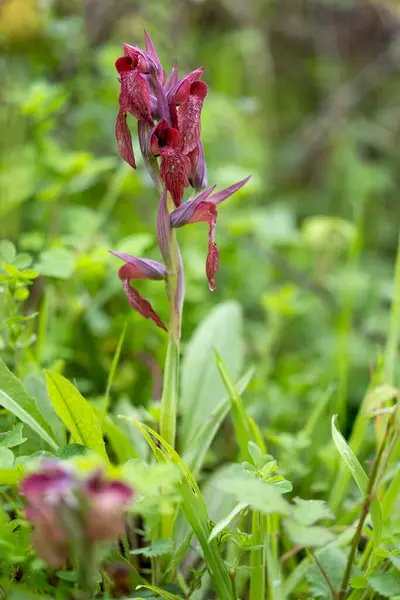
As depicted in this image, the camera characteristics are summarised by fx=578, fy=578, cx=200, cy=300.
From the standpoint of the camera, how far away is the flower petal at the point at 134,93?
2.65ft

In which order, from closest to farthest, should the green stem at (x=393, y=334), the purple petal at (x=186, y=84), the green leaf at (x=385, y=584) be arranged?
the green leaf at (x=385, y=584) < the purple petal at (x=186, y=84) < the green stem at (x=393, y=334)

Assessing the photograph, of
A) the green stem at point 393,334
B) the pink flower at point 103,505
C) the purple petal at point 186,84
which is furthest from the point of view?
the green stem at point 393,334

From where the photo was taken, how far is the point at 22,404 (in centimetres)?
92

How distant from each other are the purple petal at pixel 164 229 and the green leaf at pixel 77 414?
0.80 ft

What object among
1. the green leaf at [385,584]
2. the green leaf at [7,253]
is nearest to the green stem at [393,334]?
the green leaf at [385,584]

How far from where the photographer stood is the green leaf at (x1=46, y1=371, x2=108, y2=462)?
832 mm

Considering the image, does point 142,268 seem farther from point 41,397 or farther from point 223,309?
point 223,309

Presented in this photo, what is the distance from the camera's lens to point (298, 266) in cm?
250

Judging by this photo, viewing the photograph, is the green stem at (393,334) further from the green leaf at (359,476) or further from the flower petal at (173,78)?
the flower petal at (173,78)

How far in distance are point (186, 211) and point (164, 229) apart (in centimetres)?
5

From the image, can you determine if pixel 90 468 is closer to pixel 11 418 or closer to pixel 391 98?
pixel 11 418

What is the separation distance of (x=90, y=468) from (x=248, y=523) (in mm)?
606

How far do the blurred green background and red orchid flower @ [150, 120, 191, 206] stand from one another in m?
0.31

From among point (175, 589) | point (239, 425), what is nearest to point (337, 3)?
point (239, 425)
